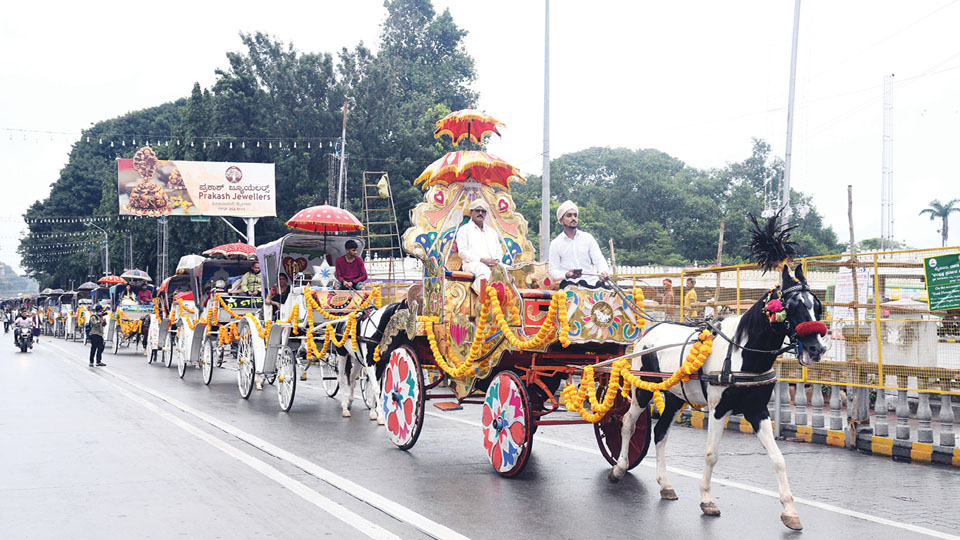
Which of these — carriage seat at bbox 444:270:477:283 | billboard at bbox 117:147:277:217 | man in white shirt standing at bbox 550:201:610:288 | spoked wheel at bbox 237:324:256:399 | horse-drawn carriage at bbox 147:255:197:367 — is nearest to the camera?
man in white shirt standing at bbox 550:201:610:288

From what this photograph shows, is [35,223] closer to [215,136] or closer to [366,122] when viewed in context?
[215,136]

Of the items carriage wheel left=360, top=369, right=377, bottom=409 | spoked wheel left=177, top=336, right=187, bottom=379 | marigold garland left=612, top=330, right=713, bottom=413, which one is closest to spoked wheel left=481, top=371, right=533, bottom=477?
marigold garland left=612, top=330, right=713, bottom=413

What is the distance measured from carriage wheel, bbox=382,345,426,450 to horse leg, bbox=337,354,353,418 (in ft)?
9.35

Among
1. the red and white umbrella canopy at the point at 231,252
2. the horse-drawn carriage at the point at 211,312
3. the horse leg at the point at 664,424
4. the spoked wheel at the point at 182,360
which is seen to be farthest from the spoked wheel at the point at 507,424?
the spoked wheel at the point at 182,360

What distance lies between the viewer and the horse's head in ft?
20.0

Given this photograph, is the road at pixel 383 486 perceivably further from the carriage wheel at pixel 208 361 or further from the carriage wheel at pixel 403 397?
the carriage wheel at pixel 208 361

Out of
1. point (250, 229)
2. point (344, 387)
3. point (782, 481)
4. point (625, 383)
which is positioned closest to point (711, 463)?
point (782, 481)

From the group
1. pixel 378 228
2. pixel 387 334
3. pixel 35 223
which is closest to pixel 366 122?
pixel 378 228

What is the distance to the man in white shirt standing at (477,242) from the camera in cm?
875

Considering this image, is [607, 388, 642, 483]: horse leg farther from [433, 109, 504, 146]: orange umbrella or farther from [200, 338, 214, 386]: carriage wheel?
[200, 338, 214, 386]: carriage wheel

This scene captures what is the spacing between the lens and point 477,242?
9.06 meters

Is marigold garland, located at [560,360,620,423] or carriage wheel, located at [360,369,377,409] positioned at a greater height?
marigold garland, located at [560,360,620,423]

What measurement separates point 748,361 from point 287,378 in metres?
8.30

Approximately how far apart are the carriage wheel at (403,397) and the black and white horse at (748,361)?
108 inches
